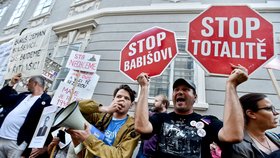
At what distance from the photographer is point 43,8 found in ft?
Result: 29.7

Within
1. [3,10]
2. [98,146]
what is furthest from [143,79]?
[3,10]

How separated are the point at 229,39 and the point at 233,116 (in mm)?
681

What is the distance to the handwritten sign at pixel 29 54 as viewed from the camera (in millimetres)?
3342

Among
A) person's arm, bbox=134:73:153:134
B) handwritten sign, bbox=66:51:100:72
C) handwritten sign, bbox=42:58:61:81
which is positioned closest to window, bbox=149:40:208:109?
handwritten sign, bbox=66:51:100:72

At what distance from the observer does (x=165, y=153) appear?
1552 millimetres

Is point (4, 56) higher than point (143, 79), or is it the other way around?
point (4, 56)

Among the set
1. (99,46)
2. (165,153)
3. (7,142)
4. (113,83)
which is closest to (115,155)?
(165,153)

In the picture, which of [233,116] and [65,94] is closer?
[233,116]

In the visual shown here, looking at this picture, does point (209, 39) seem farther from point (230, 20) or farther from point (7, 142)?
point (7, 142)

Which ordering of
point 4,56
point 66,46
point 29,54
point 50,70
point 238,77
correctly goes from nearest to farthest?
point 238,77, point 29,54, point 4,56, point 50,70, point 66,46

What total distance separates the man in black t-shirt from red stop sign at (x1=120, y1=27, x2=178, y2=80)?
0.14m

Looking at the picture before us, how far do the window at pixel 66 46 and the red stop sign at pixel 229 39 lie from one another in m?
5.07

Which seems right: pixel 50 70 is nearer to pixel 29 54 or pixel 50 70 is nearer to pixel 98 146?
pixel 29 54

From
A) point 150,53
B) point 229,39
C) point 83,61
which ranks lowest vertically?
point 150,53
